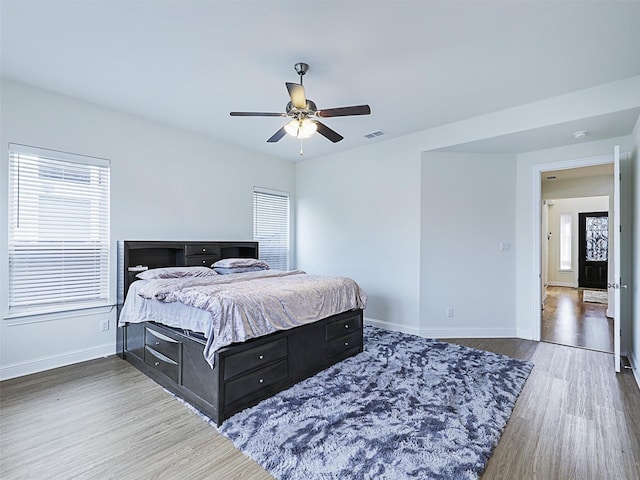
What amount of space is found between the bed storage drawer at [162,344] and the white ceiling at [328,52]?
2434mm

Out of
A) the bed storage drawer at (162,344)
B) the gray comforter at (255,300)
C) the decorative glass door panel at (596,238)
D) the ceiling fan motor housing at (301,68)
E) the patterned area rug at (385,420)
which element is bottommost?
the patterned area rug at (385,420)

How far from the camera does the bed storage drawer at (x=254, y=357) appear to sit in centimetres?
242

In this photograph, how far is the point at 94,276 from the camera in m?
3.66

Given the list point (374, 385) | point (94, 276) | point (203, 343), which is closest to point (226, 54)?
point (203, 343)

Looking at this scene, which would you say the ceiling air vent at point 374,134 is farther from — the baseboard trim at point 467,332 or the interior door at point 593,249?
the interior door at point 593,249

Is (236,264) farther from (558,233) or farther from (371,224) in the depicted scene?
(558,233)

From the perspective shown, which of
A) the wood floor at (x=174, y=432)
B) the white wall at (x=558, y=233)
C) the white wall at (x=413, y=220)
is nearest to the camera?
the wood floor at (x=174, y=432)

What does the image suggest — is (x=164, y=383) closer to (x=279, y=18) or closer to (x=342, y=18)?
(x=279, y=18)

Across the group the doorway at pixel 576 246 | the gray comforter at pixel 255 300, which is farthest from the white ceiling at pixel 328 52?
the doorway at pixel 576 246

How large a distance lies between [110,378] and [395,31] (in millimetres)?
3961

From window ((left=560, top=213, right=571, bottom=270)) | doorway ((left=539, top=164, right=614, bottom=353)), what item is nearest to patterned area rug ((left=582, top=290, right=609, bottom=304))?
doorway ((left=539, top=164, right=614, bottom=353))

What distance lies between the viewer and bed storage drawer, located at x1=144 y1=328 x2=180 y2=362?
2.77 m

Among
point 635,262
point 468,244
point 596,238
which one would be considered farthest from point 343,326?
point 596,238

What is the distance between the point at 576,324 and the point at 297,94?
5.66 meters
